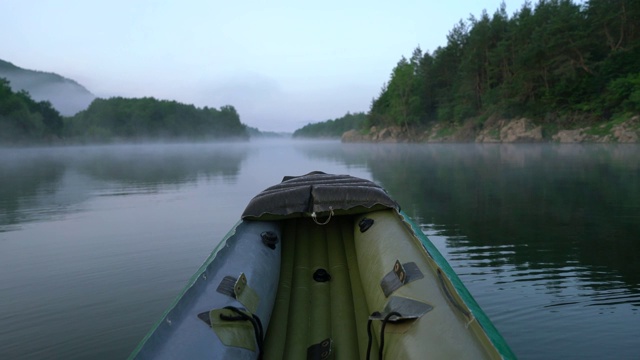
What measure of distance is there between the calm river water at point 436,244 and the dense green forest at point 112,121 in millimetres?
79336

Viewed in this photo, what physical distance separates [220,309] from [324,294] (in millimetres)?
1926

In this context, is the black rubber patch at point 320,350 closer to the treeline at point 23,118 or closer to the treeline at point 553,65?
the treeline at point 553,65

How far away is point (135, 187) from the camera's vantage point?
17750mm

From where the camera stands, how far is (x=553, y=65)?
143 feet

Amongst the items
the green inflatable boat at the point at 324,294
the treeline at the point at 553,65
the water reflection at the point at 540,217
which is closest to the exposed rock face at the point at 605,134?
the treeline at the point at 553,65

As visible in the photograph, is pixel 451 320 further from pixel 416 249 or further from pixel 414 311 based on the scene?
pixel 416 249

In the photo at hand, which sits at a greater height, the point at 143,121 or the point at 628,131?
the point at 143,121

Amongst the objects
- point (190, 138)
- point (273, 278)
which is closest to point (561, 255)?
point (273, 278)

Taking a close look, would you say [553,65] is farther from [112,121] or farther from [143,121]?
[143,121]

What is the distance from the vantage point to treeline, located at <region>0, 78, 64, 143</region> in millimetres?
78125

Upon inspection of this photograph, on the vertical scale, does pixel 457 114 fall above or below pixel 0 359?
above

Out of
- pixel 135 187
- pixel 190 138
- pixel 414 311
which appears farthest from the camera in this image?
pixel 190 138

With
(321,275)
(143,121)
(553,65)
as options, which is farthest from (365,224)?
(143,121)

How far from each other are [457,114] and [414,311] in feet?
205
